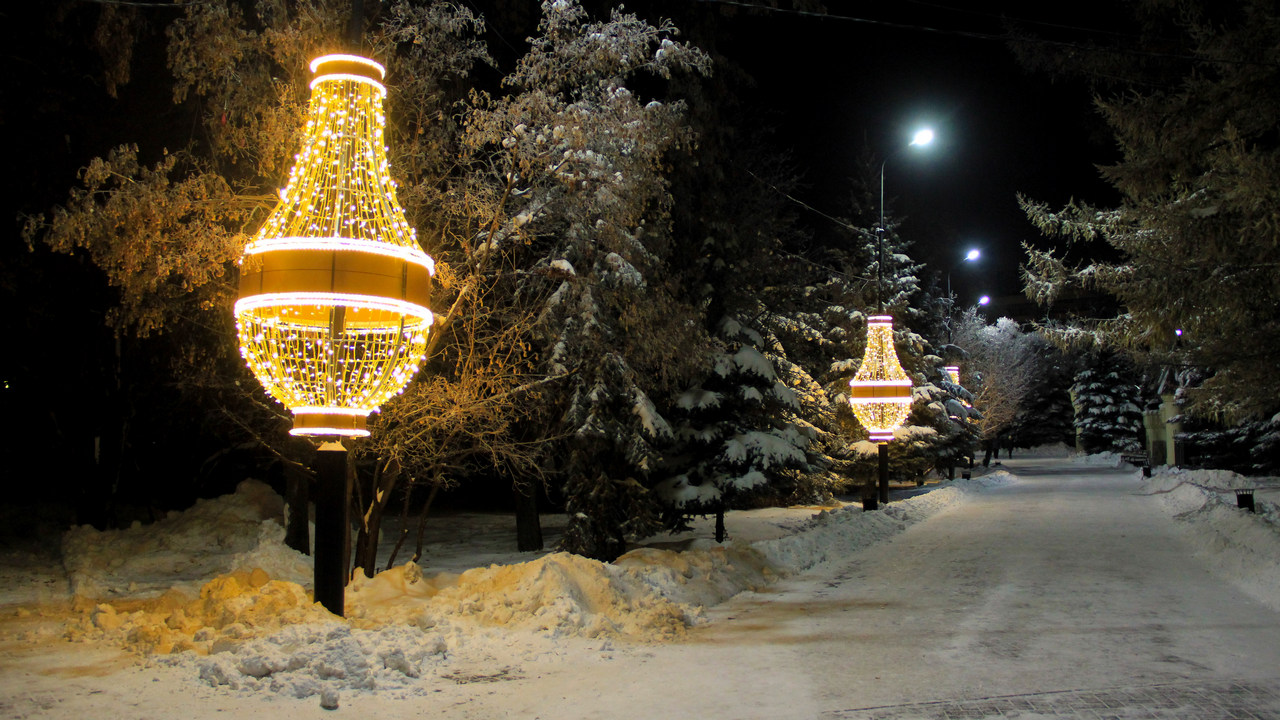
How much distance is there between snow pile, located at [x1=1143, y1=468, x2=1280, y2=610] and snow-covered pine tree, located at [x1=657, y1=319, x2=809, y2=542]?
721 cm

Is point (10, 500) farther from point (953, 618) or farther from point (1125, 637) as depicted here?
point (1125, 637)

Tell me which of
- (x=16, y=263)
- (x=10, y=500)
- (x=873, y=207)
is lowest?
(x=10, y=500)

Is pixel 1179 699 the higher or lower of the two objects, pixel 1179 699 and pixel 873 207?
the lower

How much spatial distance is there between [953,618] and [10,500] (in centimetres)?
2178

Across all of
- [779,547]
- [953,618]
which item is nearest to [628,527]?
[779,547]

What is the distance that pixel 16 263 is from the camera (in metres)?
12.4

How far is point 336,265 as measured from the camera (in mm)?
6648

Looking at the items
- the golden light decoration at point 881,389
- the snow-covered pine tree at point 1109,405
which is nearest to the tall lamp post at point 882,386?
the golden light decoration at point 881,389

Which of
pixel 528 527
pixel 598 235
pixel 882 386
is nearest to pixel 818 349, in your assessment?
pixel 882 386

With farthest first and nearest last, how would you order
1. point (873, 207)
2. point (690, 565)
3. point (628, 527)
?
point (873, 207)
point (628, 527)
point (690, 565)

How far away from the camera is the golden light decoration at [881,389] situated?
19.7 m

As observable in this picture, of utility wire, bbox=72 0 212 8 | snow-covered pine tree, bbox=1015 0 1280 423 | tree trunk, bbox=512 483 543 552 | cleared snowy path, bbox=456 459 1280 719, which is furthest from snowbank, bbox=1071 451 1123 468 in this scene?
utility wire, bbox=72 0 212 8

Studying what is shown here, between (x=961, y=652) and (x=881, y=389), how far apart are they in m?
12.9

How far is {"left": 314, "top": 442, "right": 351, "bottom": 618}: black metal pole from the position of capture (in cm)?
728
